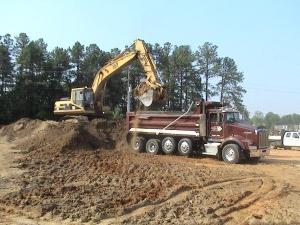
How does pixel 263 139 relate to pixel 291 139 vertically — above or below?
below

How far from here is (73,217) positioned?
1142 cm

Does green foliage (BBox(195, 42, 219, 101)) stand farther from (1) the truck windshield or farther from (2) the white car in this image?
(1) the truck windshield

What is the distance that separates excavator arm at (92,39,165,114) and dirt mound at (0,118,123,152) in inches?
114

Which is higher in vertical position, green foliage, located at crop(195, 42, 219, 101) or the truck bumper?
green foliage, located at crop(195, 42, 219, 101)

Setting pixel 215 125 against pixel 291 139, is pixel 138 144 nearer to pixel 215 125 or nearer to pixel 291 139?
pixel 215 125

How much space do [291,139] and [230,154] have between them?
20.2 meters

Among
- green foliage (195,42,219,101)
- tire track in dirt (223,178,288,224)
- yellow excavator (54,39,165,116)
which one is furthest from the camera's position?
green foliage (195,42,219,101)

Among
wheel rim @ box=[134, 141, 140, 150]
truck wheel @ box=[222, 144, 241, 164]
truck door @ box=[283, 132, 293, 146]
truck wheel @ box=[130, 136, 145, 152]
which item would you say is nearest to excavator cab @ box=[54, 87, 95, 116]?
truck wheel @ box=[130, 136, 145, 152]

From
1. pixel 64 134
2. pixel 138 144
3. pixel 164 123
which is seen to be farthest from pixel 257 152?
pixel 64 134

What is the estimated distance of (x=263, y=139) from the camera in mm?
24594

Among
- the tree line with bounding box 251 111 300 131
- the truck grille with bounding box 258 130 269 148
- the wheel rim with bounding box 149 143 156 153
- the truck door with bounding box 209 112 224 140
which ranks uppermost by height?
the tree line with bounding box 251 111 300 131

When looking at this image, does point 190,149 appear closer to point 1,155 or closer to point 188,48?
point 1,155

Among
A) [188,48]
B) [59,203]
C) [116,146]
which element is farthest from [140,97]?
[188,48]

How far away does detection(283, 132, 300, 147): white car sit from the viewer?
4275 centimetres
